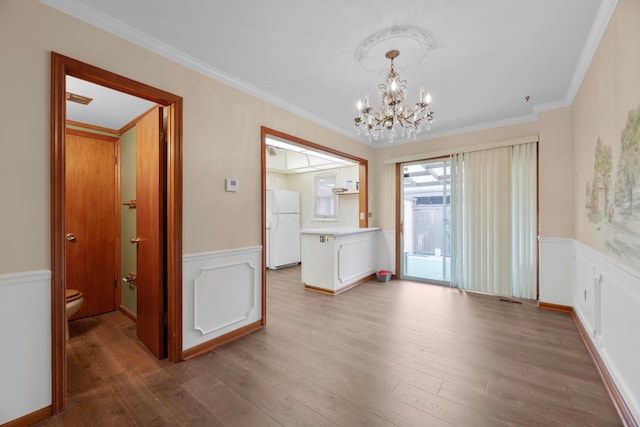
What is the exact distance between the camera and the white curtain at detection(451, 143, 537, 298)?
366 centimetres

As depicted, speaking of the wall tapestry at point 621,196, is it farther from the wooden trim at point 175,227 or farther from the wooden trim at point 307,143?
the wooden trim at point 175,227

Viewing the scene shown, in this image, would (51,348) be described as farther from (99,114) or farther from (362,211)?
(362,211)

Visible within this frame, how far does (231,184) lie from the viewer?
2561 millimetres

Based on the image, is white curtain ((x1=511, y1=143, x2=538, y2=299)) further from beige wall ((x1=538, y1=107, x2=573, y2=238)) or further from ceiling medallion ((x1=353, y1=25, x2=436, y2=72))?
ceiling medallion ((x1=353, y1=25, x2=436, y2=72))

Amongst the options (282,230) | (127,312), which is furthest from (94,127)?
(282,230)

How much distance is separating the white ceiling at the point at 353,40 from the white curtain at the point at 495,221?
38.8 inches

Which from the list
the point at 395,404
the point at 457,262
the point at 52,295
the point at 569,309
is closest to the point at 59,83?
the point at 52,295

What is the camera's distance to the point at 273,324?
116 inches

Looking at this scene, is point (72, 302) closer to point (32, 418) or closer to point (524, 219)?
point (32, 418)

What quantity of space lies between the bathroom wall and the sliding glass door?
409cm

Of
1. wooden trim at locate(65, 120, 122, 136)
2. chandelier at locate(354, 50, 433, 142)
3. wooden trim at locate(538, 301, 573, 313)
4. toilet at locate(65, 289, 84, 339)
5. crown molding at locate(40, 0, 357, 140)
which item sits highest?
crown molding at locate(40, 0, 357, 140)

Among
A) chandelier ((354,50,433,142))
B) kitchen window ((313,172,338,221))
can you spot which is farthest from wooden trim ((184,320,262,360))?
kitchen window ((313,172,338,221))

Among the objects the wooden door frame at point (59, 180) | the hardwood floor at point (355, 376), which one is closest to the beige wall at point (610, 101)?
the hardwood floor at point (355, 376)

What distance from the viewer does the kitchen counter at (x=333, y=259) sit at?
4062 mm
